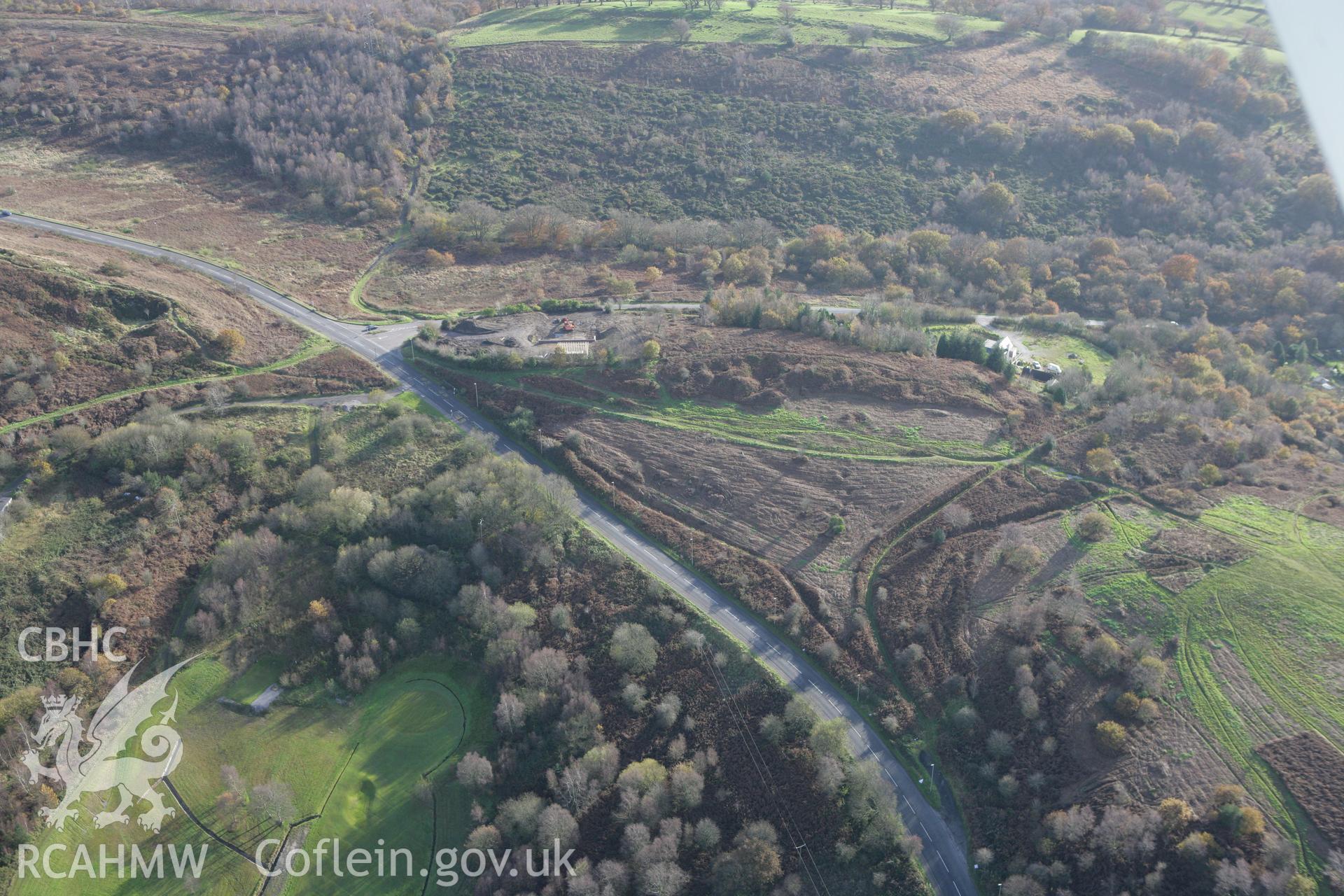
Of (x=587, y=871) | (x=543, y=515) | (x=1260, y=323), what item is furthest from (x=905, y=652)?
(x=1260, y=323)

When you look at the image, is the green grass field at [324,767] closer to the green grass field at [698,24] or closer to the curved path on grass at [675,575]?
the curved path on grass at [675,575]

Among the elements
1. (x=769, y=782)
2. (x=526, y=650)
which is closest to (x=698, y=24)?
(x=526, y=650)

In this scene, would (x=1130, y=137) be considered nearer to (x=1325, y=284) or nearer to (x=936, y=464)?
(x=1325, y=284)

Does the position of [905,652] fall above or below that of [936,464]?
below

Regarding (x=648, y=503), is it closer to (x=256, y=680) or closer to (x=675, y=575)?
(x=675, y=575)

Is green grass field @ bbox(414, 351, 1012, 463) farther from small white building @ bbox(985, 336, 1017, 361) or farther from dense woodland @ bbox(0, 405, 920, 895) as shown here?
small white building @ bbox(985, 336, 1017, 361)
